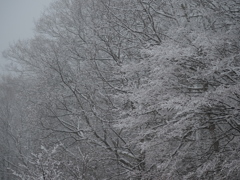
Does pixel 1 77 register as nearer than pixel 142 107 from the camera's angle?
No

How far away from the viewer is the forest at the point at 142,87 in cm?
436

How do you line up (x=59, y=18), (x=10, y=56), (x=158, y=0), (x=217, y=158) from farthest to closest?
(x=10, y=56), (x=59, y=18), (x=158, y=0), (x=217, y=158)

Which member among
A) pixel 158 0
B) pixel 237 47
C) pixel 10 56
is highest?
pixel 10 56

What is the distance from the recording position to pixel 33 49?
11.0m

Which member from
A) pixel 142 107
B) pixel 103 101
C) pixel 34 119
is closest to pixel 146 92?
pixel 142 107

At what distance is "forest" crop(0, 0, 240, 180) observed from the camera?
4363 mm

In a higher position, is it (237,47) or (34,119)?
(34,119)

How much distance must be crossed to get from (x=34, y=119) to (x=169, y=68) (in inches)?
246

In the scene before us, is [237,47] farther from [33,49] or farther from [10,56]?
[10,56]

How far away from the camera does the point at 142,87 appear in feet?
19.0

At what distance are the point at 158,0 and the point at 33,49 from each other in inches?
270

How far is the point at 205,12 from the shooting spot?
4.98 metres

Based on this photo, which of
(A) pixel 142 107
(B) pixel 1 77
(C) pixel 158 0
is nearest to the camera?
(A) pixel 142 107

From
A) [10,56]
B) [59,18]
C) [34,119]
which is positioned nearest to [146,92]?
[34,119]
